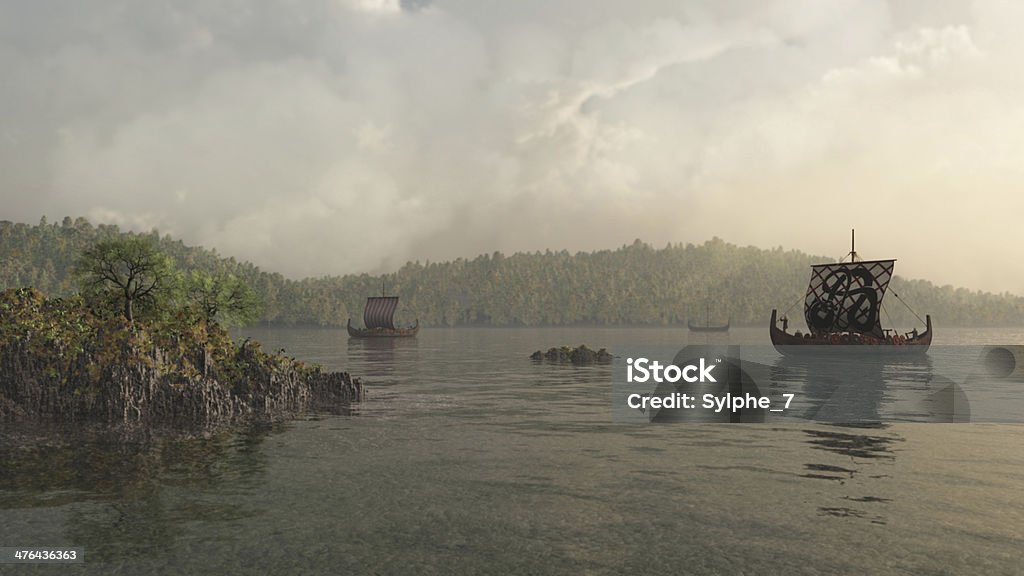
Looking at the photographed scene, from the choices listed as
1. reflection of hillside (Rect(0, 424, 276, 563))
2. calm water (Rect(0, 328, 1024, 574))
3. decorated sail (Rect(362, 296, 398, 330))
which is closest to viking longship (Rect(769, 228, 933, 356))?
calm water (Rect(0, 328, 1024, 574))

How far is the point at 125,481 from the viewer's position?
1573 cm

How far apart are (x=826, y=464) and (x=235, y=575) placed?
47.3ft

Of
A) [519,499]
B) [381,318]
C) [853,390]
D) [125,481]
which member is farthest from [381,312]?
[519,499]

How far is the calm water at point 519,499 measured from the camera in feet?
36.3

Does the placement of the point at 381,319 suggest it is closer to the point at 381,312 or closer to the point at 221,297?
the point at 381,312

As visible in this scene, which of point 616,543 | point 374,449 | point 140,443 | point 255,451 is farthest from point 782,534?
point 140,443

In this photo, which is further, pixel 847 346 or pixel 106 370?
pixel 847 346

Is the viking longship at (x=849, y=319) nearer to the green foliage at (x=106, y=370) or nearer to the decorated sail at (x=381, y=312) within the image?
the green foliage at (x=106, y=370)

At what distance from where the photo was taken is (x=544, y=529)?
1258cm

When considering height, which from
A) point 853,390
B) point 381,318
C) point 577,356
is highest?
point 381,318

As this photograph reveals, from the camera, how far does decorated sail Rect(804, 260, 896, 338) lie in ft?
317

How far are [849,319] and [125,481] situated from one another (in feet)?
322

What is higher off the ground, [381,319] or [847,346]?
[381,319]

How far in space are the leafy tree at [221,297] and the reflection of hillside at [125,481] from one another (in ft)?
51.2
